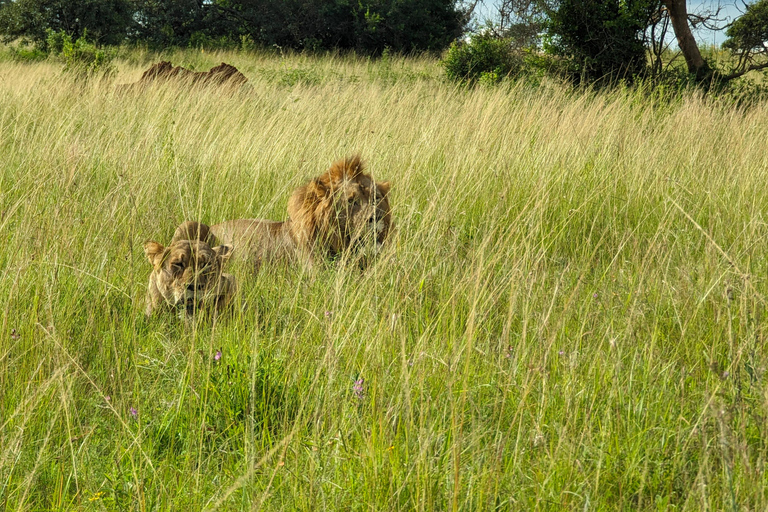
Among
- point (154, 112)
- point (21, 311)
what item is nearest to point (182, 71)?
point (154, 112)

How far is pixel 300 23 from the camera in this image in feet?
79.2

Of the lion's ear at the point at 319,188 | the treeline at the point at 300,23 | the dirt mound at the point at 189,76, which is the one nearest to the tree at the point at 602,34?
the dirt mound at the point at 189,76

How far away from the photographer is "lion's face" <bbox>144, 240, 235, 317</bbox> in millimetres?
3039

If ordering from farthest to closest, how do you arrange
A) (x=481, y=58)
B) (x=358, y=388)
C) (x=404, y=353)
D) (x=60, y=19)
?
(x=60, y=19) → (x=481, y=58) → (x=358, y=388) → (x=404, y=353)

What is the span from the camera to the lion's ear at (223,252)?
3271mm

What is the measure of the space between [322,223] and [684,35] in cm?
992

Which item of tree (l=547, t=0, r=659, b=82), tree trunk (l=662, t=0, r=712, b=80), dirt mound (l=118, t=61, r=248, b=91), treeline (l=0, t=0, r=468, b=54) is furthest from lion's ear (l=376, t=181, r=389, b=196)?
treeline (l=0, t=0, r=468, b=54)

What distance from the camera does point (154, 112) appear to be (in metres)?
7.10

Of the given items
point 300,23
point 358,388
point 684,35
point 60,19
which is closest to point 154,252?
point 358,388

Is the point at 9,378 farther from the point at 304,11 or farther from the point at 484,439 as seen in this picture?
the point at 304,11

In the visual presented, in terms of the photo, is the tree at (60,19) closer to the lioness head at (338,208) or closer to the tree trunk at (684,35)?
the tree trunk at (684,35)

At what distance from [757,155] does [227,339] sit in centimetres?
472

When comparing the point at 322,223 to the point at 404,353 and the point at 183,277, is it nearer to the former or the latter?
the point at 183,277

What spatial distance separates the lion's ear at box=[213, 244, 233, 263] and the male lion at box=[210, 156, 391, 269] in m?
0.33
